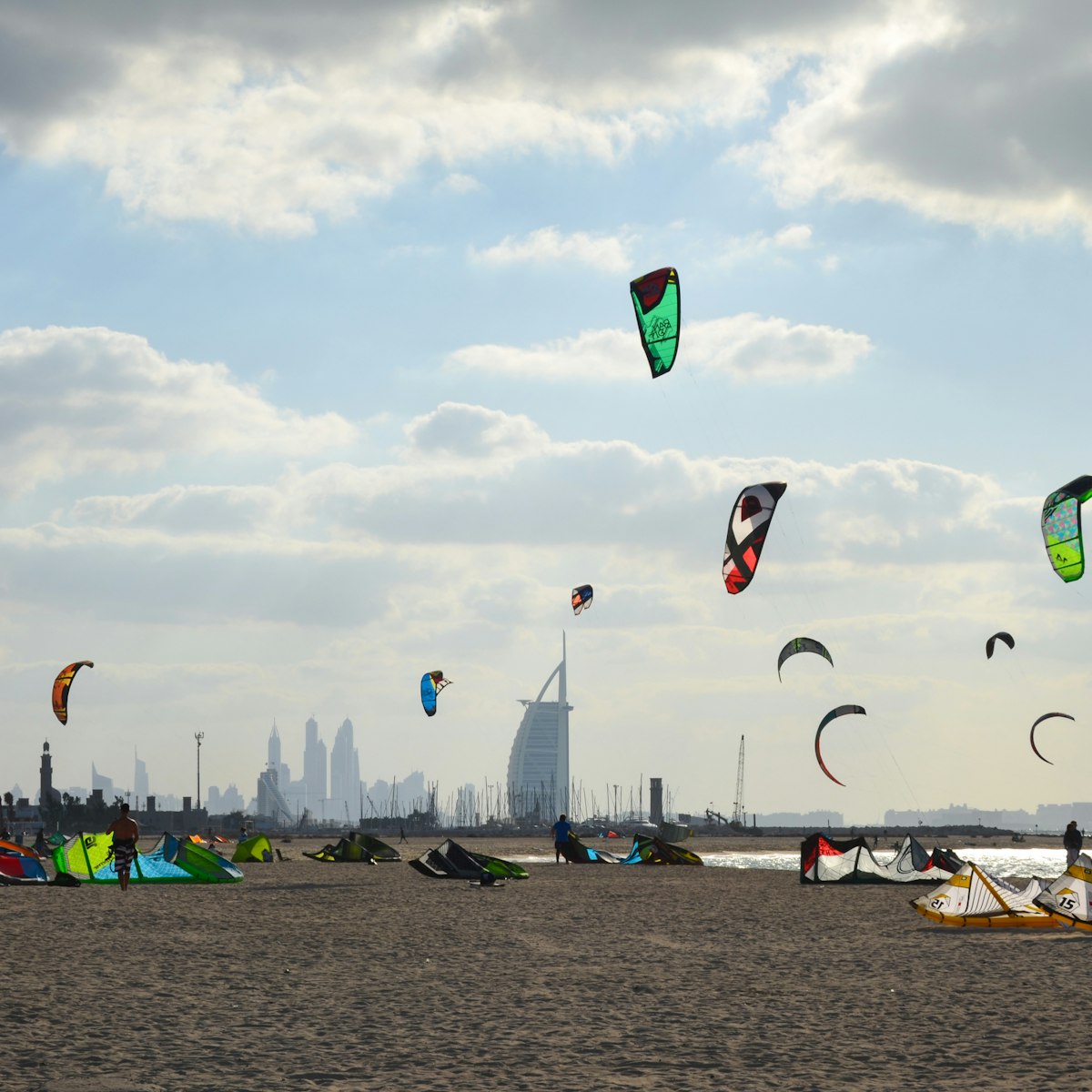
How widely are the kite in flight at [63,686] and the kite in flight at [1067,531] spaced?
2443cm

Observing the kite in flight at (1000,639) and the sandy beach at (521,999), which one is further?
the kite in flight at (1000,639)

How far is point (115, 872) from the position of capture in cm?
2400

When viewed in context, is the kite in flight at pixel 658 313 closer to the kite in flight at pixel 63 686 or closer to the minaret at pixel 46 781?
the kite in flight at pixel 63 686

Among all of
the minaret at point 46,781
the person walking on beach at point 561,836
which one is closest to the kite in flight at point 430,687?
the person walking on beach at point 561,836

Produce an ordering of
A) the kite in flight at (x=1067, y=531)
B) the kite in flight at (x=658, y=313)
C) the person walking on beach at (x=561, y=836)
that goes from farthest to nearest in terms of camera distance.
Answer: the person walking on beach at (x=561, y=836) → the kite in flight at (x=1067, y=531) → the kite in flight at (x=658, y=313)

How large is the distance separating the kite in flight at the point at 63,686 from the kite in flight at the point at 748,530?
18.3 m

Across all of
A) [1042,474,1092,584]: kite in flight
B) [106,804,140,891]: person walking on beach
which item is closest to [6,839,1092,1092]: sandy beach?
[106,804,140,891]: person walking on beach

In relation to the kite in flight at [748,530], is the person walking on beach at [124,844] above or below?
below

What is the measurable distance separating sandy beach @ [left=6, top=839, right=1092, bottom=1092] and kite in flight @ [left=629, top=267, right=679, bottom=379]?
11.1 m

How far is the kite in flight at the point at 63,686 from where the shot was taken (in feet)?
126

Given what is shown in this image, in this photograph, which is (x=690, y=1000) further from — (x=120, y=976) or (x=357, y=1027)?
(x=120, y=976)

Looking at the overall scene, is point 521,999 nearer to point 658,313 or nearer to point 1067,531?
point 658,313

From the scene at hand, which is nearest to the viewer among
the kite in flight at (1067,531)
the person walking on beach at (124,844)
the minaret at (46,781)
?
the person walking on beach at (124,844)

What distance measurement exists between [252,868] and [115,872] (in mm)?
9251
